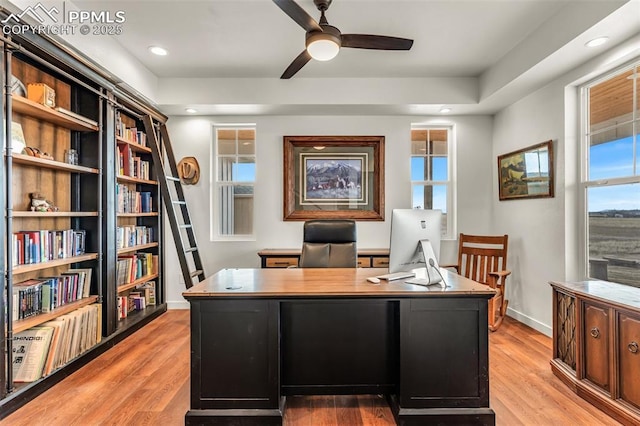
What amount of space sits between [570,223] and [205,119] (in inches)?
158

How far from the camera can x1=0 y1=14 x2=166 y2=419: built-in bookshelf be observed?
86.2 inches

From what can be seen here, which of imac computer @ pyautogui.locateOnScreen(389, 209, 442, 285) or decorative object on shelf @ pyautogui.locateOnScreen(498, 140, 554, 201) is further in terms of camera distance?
decorative object on shelf @ pyautogui.locateOnScreen(498, 140, 554, 201)

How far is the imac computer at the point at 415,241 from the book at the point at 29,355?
2408 millimetres

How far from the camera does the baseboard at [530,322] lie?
3388mm

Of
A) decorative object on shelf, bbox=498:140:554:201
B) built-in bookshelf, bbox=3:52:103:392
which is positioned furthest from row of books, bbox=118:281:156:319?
decorative object on shelf, bbox=498:140:554:201

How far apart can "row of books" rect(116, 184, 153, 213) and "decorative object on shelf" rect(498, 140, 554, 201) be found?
407cm

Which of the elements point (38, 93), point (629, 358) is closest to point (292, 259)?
point (38, 93)

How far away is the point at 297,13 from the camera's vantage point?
196 cm

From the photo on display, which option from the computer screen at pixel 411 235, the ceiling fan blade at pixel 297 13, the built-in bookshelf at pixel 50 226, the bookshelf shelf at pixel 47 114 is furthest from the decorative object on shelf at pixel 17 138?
the computer screen at pixel 411 235

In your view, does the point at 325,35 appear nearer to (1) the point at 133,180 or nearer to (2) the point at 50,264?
(2) the point at 50,264

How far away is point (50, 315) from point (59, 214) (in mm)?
721

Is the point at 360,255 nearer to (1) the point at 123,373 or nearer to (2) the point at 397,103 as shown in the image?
(2) the point at 397,103

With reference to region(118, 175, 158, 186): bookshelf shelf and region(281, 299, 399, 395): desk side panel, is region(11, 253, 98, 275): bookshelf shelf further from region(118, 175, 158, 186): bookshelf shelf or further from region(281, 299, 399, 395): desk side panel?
region(281, 299, 399, 395): desk side panel

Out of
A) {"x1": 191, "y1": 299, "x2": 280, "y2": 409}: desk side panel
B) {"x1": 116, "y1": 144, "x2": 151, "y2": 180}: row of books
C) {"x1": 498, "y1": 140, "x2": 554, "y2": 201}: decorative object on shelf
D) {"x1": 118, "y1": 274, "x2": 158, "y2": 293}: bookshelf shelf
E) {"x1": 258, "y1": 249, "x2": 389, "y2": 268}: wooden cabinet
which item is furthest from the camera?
{"x1": 258, "y1": 249, "x2": 389, "y2": 268}: wooden cabinet
